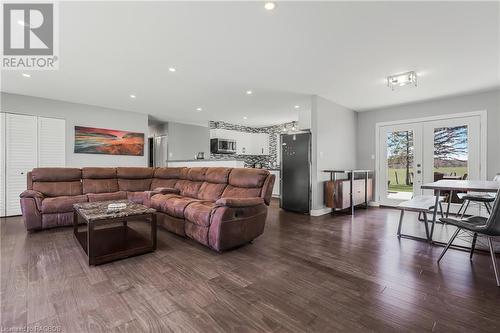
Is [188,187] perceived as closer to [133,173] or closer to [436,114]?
[133,173]

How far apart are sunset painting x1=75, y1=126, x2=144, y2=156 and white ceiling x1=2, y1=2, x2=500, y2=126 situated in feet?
2.90

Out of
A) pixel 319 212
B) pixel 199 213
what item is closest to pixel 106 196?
pixel 199 213

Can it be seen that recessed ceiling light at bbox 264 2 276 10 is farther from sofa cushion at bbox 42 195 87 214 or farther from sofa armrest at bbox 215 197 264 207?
sofa cushion at bbox 42 195 87 214

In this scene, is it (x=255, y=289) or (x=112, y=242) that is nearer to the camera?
(x=255, y=289)

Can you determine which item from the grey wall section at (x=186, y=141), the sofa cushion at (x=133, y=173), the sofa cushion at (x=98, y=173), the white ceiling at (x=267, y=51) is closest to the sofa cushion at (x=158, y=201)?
the sofa cushion at (x=133, y=173)

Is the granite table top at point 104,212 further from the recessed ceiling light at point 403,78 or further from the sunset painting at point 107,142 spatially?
the recessed ceiling light at point 403,78

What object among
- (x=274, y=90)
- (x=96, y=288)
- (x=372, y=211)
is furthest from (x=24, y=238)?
(x=372, y=211)

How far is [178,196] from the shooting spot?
375 centimetres

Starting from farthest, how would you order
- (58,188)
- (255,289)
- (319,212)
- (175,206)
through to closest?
1. (319,212)
2. (58,188)
3. (175,206)
4. (255,289)

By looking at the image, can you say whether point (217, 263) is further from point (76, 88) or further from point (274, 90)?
point (76, 88)

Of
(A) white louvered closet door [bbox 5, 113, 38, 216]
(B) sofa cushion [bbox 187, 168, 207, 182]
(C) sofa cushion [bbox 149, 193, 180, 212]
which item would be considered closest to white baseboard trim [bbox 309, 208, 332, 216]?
(B) sofa cushion [bbox 187, 168, 207, 182]

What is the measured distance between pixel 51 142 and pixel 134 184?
2.05 metres

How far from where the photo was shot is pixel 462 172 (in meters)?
4.65

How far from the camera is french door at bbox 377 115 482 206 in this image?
4.57 meters
